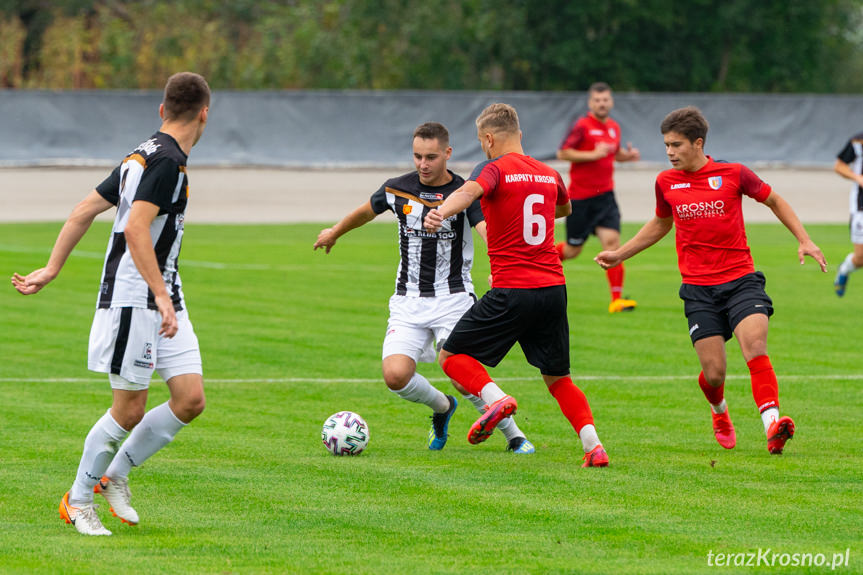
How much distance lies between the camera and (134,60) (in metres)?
41.2

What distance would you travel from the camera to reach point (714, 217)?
7.96 m

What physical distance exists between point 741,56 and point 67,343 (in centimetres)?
3355

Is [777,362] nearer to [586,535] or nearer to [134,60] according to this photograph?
[586,535]

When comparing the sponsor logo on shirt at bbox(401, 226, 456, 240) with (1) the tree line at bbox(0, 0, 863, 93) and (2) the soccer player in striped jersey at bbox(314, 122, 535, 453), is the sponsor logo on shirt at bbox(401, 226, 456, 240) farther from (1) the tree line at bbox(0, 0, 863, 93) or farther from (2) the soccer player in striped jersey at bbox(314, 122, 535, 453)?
(1) the tree line at bbox(0, 0, 863, 93)

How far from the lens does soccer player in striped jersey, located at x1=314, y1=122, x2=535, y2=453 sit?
8.01m

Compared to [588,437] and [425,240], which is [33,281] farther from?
[588,437]

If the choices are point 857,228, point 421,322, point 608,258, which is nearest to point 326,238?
point 421,322

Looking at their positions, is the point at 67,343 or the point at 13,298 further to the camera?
the point at 13,298

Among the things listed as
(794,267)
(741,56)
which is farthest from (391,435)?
(741,56)

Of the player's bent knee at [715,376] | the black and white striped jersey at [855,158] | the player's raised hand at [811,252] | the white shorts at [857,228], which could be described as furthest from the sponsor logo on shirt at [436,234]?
the white shorts at [857,228]

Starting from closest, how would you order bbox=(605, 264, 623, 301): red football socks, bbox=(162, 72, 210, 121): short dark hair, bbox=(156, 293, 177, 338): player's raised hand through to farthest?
bbox=(156, 293, 177, 338): player's raised hand → bbox=(162, 72, 210, 121): short dark hair → bbox=(605, 264, 623, 301): red football socks

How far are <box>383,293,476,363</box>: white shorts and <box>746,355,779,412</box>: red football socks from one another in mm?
1716

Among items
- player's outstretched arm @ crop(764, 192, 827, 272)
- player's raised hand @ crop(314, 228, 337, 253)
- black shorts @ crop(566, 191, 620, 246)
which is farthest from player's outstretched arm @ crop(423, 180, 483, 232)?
black shorts @ crop(566, 191, 620, 246)

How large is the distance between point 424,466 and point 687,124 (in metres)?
2.52
